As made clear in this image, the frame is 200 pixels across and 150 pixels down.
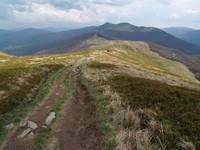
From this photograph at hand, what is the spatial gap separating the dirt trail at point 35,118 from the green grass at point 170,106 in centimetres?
679

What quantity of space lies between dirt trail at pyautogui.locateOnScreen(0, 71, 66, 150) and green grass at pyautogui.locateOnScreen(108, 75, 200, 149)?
679cm

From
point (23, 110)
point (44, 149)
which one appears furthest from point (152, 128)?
point (23, 110)

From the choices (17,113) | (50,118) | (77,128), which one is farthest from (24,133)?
(17,113)

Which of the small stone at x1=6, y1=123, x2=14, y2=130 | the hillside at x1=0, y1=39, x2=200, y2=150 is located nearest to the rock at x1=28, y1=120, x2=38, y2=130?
the hillside at x1=0, y1=39, x2=200, y2=150

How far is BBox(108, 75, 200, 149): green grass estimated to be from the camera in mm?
18275

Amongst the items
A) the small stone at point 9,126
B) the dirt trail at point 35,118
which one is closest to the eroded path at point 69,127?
the dirt trail at point 35,118

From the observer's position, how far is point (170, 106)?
2497 centimetres

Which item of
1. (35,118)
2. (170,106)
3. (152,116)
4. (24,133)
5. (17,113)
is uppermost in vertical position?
(152,116)

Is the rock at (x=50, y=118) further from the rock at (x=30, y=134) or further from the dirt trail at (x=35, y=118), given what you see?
the rock at (x=30, y=134)

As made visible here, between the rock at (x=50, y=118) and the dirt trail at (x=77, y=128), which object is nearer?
the dirt trail at (x=77, y=128)

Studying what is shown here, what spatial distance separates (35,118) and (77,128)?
14.3ft

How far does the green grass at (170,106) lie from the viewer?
18275mm

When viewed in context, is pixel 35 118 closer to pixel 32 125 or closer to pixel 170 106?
pixel 32 125

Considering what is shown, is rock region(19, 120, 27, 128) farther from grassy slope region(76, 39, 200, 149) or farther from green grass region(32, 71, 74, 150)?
grassy slope region(76, 39, 200, 149)
